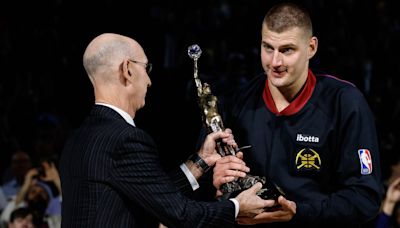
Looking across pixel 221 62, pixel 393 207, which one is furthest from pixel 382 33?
pixel 393 207

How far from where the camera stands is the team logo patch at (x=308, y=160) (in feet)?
11.7

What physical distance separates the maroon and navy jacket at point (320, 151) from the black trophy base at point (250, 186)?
156mm

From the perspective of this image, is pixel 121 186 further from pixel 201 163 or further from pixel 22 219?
pixel 22 219

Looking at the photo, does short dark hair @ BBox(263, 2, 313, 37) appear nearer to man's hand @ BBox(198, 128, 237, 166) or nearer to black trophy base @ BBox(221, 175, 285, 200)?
man's hand @ BBox(198, 128, 237, 166)

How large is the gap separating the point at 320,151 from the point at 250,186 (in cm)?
35

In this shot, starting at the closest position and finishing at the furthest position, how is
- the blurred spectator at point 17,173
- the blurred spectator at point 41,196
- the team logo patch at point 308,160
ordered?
the team logo patch at point 308,160 < the blurred spectator at point 41,196 < the blurred spectator at point 17,173

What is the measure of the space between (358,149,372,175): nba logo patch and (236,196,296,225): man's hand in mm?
347

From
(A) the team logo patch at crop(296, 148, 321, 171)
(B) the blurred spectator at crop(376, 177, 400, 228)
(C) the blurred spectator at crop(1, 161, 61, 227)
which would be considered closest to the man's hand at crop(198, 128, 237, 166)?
(A) the team logo patch at crop(296, 148, 321, 171)

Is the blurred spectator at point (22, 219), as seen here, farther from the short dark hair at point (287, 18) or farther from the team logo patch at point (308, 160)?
the short dark hair at point (287, 18)

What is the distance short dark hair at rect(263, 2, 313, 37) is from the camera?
3.54 meters

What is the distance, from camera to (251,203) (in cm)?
338

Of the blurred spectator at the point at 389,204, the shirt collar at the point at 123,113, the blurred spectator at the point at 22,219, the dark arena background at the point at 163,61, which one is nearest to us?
the shirt collar at the point at 123,113

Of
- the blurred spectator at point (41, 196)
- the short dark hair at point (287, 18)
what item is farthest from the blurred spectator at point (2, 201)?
the short dark hair at point (287, 18)

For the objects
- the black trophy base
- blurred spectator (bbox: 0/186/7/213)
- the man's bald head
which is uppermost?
the man's bald head
